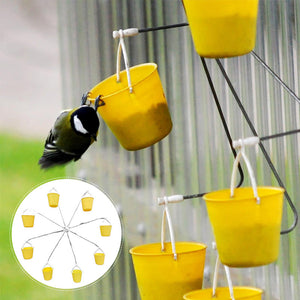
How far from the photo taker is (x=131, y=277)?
8.39 ft

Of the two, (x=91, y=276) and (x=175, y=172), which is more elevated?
(x=175, y=172)

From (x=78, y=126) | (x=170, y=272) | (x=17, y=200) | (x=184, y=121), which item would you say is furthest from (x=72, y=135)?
(x=17, y=200)

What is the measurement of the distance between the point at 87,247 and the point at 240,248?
5.91 feet

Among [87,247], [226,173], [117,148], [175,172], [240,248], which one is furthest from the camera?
[87,247]

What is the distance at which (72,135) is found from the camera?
1.46m

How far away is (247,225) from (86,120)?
0.43 metres

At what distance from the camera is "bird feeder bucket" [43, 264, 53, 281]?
2.80 meters

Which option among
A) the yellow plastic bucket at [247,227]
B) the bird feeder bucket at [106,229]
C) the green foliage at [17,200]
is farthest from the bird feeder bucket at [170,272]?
the green foliage at [17,200]

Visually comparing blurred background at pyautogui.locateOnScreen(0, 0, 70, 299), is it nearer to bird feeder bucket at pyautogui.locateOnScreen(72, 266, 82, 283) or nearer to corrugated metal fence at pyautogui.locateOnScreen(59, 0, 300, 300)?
bird feeder bucket at pyautogui.locateOnScreen(72, 266, 82, 283)

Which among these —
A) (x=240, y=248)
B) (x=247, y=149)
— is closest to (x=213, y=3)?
(x=240, y=248)

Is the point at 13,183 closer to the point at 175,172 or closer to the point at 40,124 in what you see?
the point at 40,124

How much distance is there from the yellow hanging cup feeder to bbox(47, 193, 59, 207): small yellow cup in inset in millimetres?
1776

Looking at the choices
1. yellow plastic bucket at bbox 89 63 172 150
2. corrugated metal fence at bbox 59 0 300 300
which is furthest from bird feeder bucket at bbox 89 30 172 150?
corrugated metal fence at bbox 59 0 300 300

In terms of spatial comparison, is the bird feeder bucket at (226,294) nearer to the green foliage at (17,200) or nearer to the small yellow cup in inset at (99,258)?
the small yellow cup in inset at (99,258)
